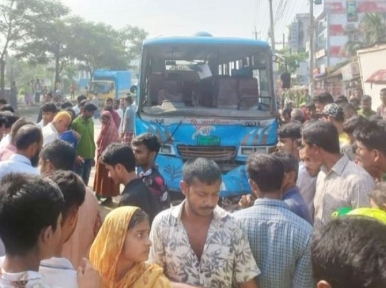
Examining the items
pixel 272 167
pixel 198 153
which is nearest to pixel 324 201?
pixel 272 167

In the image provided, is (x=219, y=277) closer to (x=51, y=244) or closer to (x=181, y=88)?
(x=51, y=244)

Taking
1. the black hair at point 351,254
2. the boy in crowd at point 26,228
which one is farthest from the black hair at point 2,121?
the black hair at point 351,254

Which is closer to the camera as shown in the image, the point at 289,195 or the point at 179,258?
the point at 179,258

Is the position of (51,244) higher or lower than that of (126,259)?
higher

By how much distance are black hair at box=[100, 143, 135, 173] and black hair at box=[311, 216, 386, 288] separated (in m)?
2.27

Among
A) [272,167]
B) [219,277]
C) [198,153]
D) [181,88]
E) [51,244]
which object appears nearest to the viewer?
[51,244]

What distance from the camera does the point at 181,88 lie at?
880 centimetres

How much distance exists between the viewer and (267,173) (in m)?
3.04

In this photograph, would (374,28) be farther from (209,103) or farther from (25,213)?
(25,213)

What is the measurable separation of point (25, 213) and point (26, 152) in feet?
7.93

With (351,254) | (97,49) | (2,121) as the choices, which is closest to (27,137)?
(2,121)

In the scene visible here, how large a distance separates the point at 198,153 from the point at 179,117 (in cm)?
59

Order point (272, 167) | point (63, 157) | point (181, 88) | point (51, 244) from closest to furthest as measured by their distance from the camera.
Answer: point (51, 244) < point (272, 167) < point (63, 157) < point (181, 88)

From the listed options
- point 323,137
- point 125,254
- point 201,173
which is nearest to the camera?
point 125,254
